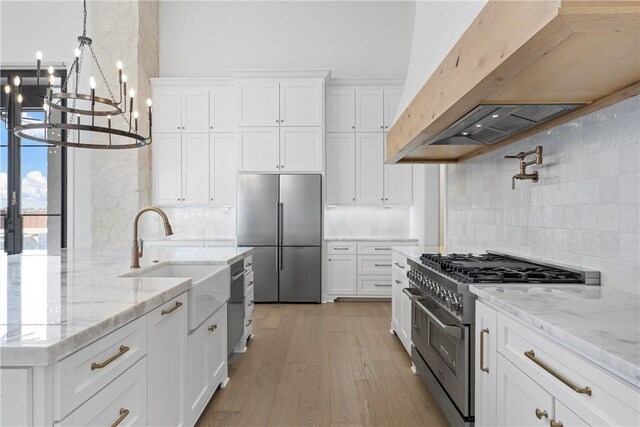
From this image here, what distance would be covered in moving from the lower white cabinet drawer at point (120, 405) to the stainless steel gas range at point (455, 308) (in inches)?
55.1

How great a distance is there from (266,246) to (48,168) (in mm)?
3435

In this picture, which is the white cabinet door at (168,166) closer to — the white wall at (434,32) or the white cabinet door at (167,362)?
the white wall at (434,32)

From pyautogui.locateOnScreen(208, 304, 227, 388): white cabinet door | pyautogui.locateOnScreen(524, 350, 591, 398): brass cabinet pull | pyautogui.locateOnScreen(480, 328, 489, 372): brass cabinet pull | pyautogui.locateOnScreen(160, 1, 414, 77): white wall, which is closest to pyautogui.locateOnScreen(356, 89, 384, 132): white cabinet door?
pyautogui.locateOnScreen(160, 1, 414, 77): white wall

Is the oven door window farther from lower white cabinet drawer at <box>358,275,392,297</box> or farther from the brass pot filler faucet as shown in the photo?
lower white cabinet drawer at <box>358,275,392,297</box>

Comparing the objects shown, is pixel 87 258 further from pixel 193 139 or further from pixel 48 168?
pixel 48 168

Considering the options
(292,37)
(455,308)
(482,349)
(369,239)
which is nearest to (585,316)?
(482,349)

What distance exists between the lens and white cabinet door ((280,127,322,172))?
17.7ft

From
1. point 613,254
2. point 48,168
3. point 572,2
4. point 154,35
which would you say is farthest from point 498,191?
point 48,168

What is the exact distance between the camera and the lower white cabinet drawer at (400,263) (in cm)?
325

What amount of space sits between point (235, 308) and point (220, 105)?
3.58 m

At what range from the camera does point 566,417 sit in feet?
3.73

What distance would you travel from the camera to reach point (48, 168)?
18.9ft

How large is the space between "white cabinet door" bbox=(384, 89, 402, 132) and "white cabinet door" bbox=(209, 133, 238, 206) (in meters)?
2.20

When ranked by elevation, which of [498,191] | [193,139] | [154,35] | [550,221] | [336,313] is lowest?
[336,313]
